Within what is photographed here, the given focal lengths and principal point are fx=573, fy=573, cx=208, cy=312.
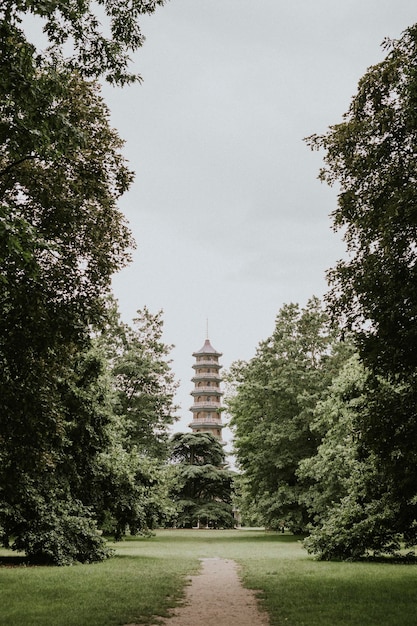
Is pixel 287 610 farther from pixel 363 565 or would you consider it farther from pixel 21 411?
pixel 363 565

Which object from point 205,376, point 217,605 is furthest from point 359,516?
point 205,376

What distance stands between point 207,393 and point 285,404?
49.5 meters

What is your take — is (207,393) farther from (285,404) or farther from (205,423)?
(285,404)

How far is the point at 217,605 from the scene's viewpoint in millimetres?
9859

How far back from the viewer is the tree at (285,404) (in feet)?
108

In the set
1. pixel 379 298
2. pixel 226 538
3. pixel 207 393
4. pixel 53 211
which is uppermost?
pixel 207 393

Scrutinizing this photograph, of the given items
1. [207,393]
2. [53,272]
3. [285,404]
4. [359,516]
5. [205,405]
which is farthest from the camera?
[207,393]

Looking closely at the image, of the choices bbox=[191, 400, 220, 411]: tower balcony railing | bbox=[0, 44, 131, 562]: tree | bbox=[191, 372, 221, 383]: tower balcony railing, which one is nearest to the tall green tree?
bbox=[0, 44, 131, 562]: tree

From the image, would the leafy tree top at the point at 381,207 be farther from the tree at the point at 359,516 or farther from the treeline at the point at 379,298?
the tree at the point at 359,516

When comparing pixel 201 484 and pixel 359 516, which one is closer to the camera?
pixel 359 516

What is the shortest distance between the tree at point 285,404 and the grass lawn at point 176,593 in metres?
Result: 17.0

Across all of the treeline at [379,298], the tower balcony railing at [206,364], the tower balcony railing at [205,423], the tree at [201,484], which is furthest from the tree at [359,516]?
the tower balcony railing at [206,364]

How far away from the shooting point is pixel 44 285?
11.1 m

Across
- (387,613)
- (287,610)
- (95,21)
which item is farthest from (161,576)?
(95,21)
